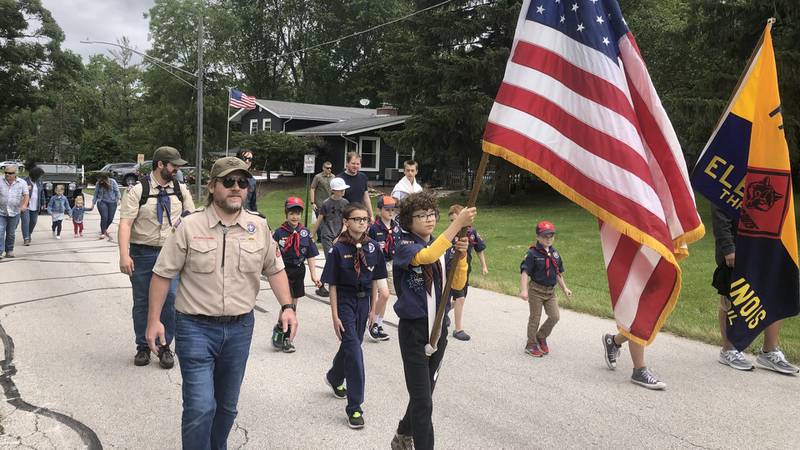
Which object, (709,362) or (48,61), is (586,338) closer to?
(709,362)

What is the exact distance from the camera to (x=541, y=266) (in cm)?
618

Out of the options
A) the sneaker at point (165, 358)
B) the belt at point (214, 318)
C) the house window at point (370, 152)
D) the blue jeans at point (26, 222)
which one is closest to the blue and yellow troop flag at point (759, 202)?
the belt at point (214, 318)

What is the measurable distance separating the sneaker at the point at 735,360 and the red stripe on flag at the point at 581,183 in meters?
2.92

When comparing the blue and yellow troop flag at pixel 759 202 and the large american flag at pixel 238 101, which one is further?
the large american flag at pixel 238 101

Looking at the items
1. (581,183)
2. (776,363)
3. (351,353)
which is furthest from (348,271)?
(776,363)

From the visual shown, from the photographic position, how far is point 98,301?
8422 mm

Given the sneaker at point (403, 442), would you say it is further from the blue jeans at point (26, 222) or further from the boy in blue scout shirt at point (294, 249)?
the blue jeans at point (26, 222)

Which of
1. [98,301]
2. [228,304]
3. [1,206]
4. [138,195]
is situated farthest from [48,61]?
[228,304]

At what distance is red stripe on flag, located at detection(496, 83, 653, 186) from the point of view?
365 cm

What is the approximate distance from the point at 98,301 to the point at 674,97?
15378mm

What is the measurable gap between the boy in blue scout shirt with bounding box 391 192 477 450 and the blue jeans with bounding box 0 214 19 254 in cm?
1125

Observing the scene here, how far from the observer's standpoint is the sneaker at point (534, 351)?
6.20 meters

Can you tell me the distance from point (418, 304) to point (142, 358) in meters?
3.31

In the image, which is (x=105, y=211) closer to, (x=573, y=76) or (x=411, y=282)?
(x=411, y=282)
